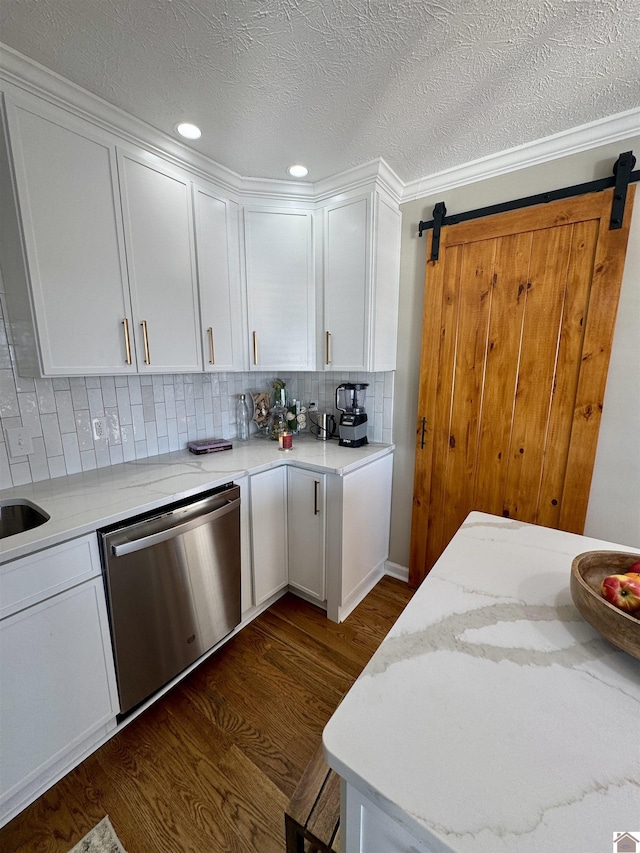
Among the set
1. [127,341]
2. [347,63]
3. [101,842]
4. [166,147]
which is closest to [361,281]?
[347,63]

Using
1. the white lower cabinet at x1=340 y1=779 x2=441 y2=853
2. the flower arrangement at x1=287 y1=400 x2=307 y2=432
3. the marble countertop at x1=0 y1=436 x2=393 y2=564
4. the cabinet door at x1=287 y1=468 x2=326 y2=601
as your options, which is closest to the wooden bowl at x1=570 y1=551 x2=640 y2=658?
the white lower cabinet at x1=340 y1=779 x2=441 y2=853

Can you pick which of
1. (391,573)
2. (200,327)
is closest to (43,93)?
(200,327)

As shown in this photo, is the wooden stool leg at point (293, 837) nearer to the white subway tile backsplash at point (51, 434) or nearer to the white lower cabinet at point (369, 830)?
the white lower cabinet at point (369, 830)

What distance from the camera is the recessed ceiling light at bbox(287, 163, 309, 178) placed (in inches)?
72.9

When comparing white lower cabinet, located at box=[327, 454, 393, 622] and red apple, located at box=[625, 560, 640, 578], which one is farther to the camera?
white lower cabinet, located at box=[327, 454, 393, 622]

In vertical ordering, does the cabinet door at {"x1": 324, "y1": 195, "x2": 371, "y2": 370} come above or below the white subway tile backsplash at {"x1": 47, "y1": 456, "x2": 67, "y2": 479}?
above

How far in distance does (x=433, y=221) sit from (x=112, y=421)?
2.08m

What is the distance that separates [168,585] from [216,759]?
26.2 inches

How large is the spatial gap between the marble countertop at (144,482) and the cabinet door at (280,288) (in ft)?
1.94

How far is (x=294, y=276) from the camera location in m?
2.15

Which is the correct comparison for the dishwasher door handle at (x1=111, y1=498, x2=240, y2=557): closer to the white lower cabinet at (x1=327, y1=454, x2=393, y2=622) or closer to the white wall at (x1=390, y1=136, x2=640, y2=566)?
the white lower cabinet at (x1=327, y1=454, x2=393, y2=622)

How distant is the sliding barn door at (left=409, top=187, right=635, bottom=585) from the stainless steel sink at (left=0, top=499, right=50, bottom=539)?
1964mm

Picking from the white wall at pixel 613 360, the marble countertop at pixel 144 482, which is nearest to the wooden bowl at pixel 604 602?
the white wall at pixel 613 360

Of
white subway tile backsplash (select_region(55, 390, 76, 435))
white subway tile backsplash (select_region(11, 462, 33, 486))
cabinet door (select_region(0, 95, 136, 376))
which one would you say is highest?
cabinet door (select_region(0, 95, 136, 376))
